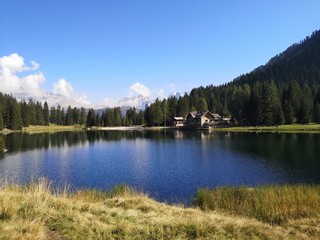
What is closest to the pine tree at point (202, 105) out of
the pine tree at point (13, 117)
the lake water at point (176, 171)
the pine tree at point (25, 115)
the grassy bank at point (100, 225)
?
the pine tree at point (13, 117)

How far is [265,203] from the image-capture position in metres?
19.2

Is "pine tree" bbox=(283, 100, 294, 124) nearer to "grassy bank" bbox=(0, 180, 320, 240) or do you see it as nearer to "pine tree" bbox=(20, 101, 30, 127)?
"grassy bank" bbox=(0, 180, 320, 240)

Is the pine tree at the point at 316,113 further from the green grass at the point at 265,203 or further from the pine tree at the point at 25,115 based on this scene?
the pine tree at the point at 25,115

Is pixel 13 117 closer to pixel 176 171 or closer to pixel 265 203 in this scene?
pixel 176 171

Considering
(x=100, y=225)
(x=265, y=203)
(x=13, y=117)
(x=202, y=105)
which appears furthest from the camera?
(x=202, y=105)

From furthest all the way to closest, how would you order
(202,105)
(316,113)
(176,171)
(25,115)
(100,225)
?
(25,115), (202,105), (316,113), (176,171), (100,225)

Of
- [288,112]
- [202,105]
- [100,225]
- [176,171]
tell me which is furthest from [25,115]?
[100,225]

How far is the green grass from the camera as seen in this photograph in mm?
16641

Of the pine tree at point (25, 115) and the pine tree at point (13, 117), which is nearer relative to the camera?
the pine tree at point (13, 117)

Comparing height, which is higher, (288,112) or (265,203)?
(288,112)

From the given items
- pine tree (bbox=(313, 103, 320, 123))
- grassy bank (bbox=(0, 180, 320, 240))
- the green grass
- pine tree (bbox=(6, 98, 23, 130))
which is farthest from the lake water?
pine tree (bbox=(6, 98, 23, 130))

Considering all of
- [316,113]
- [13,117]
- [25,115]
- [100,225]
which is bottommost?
[100,225]

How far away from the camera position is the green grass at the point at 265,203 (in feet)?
54.6

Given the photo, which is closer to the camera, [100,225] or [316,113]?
[100,225]
